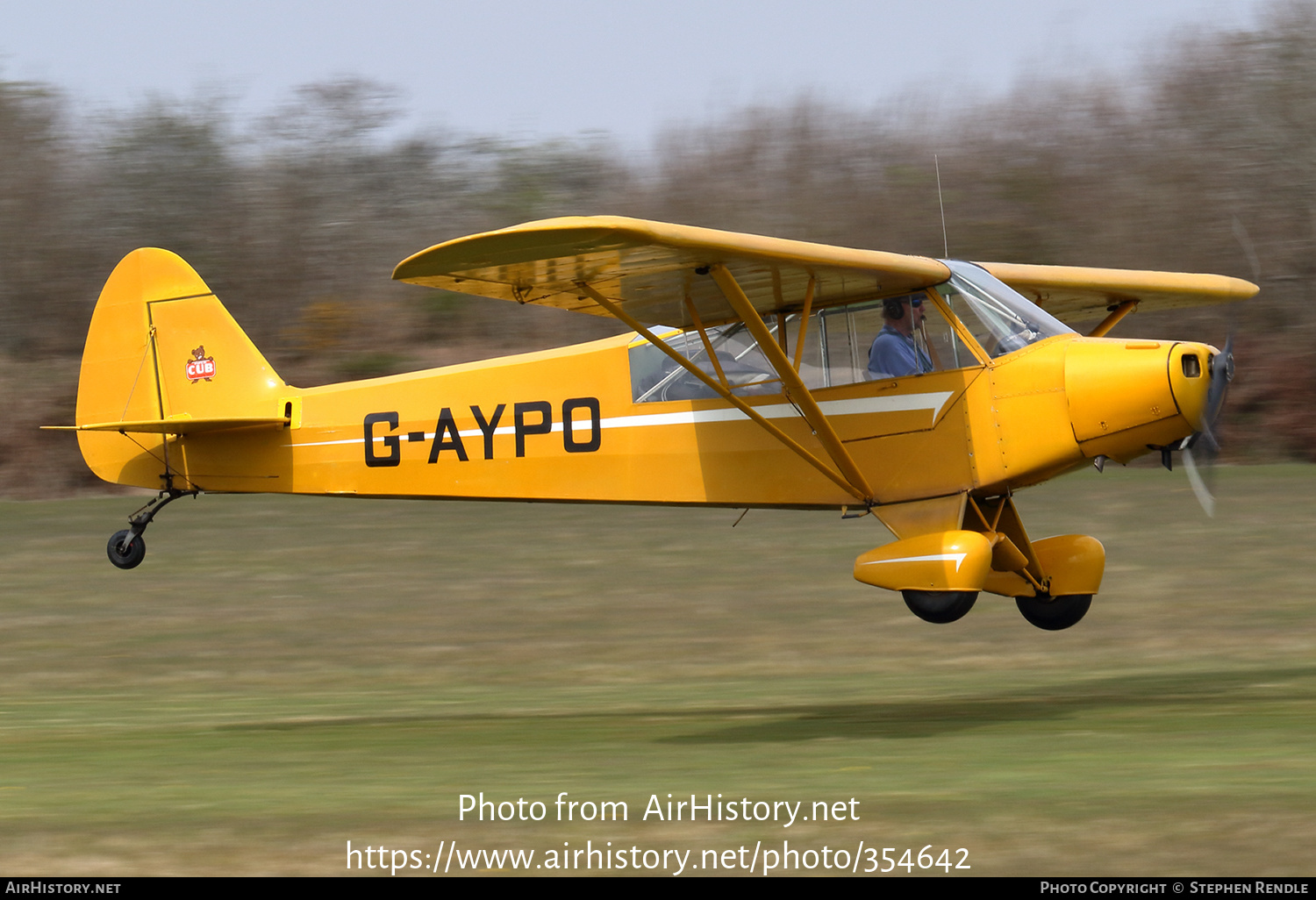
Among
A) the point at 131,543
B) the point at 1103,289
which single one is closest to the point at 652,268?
the point at 1103,289

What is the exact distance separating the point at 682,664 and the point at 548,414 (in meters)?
3.33

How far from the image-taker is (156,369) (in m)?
11.3

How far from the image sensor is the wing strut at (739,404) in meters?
8.77

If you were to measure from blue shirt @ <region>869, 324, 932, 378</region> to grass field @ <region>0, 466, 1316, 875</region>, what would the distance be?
7.20 ft

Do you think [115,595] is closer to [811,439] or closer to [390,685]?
[390,685]

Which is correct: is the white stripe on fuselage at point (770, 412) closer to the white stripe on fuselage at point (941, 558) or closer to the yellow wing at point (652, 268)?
the yellow wing at point (652, 268)

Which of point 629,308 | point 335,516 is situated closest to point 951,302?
point 629,308

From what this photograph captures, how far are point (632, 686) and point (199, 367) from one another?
4290 mm

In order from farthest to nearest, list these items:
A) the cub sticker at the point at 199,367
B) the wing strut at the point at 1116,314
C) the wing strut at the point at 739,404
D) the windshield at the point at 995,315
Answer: the cub sticker at the point at 199,367 < the wing strut at the point at 1116,314 < the wing strut at the point at 739,404 < the windshield at the point at 995,315

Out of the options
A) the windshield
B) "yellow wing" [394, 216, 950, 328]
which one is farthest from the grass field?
"yellow wing" [394, 216, 950, 328]

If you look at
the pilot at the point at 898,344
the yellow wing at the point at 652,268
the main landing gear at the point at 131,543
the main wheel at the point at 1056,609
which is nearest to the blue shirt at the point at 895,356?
the pilot at the point at 898,344

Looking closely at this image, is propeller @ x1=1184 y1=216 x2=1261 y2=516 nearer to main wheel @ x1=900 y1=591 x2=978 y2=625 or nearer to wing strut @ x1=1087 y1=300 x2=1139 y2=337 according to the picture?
main wheel @ x1=900 y1=591 x2=978 y2=625

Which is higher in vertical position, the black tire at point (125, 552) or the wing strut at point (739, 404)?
the wing strut at point (739, 404)

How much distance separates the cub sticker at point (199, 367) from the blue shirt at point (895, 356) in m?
5.38
